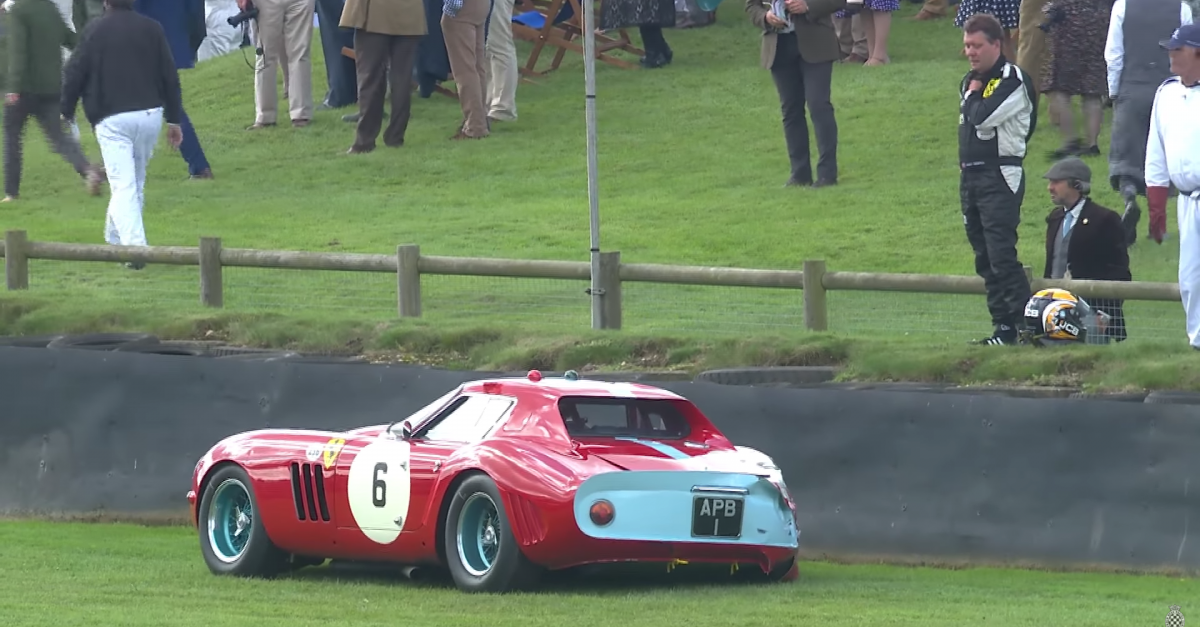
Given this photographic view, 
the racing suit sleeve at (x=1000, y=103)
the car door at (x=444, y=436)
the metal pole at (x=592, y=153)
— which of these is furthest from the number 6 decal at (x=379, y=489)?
the racing suit sleeve at (x=1000, y=103)

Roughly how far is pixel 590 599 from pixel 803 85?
9.86 meters

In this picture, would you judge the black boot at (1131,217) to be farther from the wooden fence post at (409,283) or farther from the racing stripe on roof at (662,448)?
the racing stripe on roof at (662,448)

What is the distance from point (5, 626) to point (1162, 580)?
501 centimetres

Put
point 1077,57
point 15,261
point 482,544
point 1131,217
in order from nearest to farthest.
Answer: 1. point 482,544
2. point 1131,217
3. point 15,261
4. point 1077,57

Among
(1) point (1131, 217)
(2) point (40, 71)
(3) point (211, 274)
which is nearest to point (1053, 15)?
(1) point (1131, 217)

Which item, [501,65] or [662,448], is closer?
[662,448]

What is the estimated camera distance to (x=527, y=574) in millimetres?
8508

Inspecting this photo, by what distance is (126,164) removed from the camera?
1602 cm

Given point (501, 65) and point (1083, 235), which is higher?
point (501, 65)

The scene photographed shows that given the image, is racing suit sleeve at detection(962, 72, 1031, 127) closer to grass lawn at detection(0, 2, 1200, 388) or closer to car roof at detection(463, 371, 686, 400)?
grass lawn at detection(0, 2, 1200, 388)

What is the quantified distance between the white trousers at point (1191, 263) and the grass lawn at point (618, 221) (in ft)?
0.60

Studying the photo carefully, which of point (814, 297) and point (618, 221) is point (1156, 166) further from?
point (618, 221)

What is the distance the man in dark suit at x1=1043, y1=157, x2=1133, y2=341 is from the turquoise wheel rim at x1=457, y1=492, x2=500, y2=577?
175 inches

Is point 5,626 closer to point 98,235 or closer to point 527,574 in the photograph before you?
point 527,574
